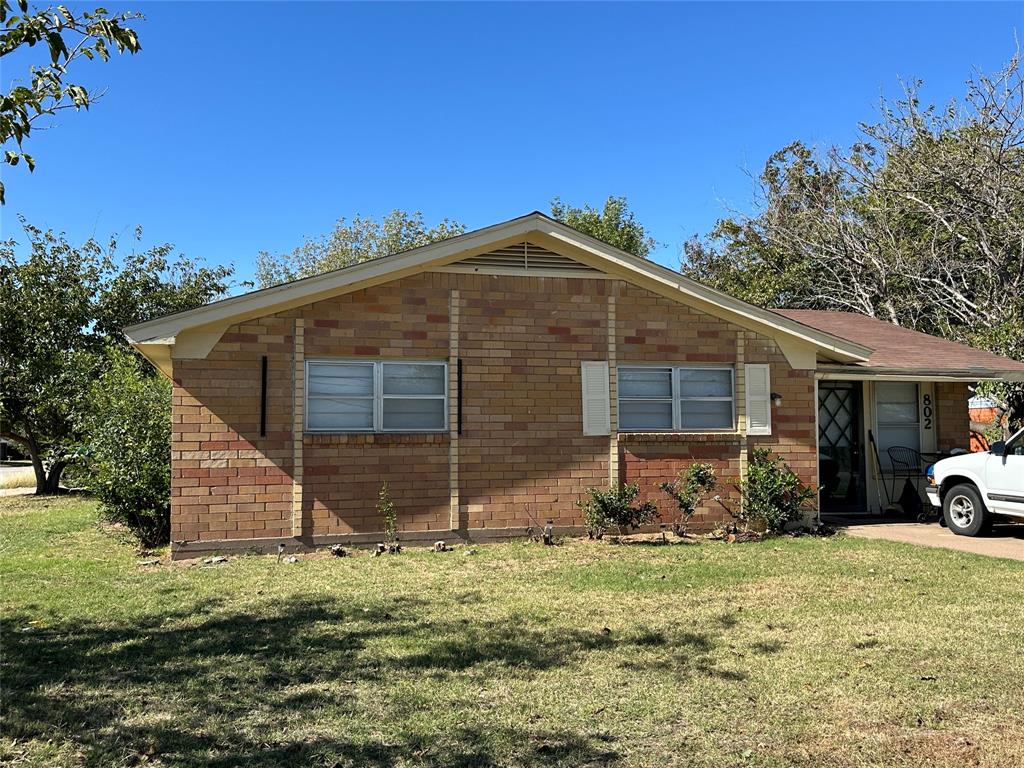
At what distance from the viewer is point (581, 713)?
435cm

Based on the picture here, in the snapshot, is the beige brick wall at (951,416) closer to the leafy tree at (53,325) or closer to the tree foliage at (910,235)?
the tree foliage at (910,235)

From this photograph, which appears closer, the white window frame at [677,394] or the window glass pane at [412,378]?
the window glass pane at [412,378]

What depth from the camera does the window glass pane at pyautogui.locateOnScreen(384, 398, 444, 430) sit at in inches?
404

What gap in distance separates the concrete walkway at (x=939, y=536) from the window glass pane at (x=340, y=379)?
7008 millimetres

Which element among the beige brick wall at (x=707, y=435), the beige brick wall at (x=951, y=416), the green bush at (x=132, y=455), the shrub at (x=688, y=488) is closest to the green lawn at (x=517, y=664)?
the green bush at (x=132, y=455)

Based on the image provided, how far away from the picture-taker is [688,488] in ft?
35.6

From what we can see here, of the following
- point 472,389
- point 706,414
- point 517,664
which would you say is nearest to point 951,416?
point 706,414

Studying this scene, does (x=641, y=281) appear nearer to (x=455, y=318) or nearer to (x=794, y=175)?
(x=455, y=318)

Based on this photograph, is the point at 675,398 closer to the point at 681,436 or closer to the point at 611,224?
the point at 681,436

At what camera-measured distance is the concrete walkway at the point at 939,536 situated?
9.71m

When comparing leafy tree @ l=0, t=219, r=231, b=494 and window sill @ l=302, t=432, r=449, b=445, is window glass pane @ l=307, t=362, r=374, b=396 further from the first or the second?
leafy tree @ l=0, t=219, r=231, b=494

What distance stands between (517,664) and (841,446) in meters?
9.76

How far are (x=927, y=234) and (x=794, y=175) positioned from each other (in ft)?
20.4

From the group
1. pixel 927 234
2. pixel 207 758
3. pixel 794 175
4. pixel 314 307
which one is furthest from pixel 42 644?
pixel 794 175
